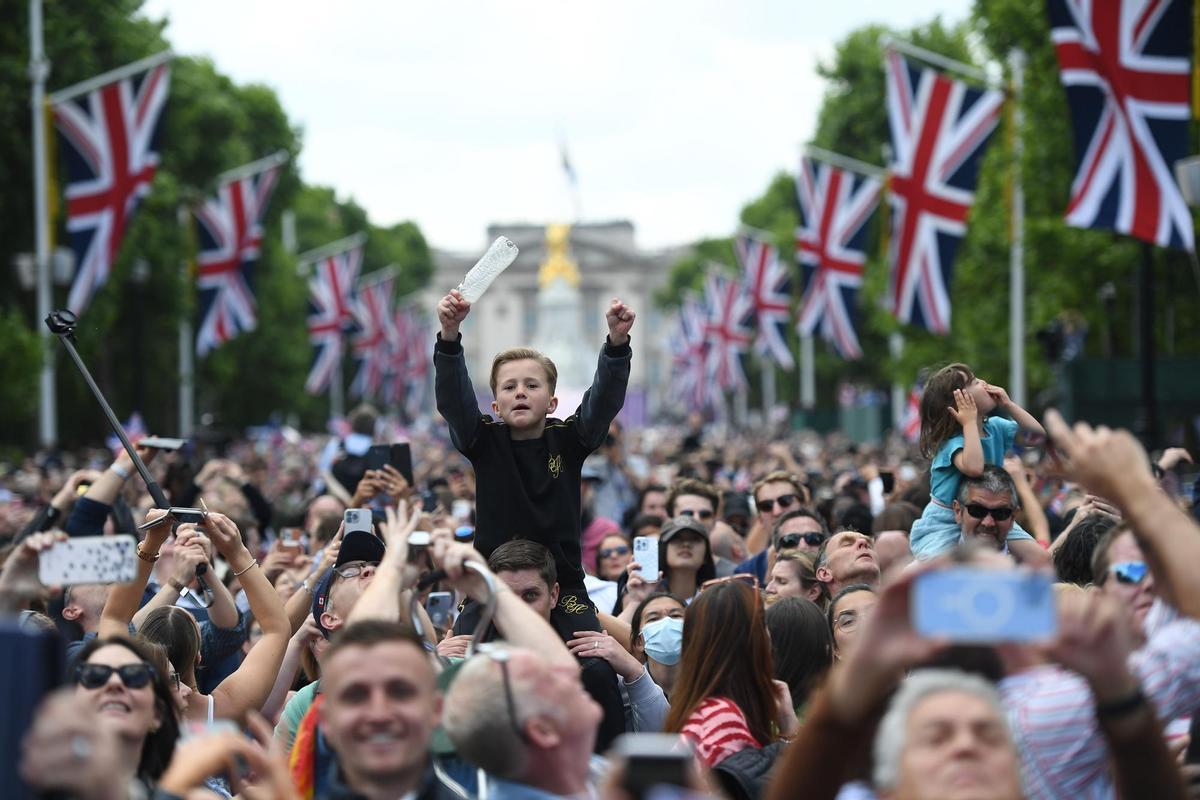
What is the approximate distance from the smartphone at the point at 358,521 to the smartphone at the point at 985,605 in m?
3.71

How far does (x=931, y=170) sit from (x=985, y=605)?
2113 centimetres

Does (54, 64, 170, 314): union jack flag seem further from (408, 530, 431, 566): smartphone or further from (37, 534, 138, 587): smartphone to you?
(37, 534, 138, 587): smartphone

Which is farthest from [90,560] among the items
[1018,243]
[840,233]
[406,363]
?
[406,363]

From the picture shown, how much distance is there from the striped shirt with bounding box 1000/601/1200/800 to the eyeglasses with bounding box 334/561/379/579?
2.87 m

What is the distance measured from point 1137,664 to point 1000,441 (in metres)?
3.46

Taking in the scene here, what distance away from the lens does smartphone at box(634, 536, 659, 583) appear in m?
7.64

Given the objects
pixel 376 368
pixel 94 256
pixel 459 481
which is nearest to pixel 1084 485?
pixel 459 481

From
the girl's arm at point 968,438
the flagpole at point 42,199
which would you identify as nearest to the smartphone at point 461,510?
the girl's arm at point 968,438

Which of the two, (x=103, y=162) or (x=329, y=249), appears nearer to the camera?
(x=103, y=162)

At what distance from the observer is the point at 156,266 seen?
1610 inches

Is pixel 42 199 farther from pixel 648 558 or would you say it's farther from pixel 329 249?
pixel 329 249

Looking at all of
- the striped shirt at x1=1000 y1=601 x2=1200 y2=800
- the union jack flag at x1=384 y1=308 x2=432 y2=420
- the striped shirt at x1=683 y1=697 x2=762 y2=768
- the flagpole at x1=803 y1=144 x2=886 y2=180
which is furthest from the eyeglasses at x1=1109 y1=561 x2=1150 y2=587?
the union jack flag at x1=384 y1=308 x2=432 y2=420

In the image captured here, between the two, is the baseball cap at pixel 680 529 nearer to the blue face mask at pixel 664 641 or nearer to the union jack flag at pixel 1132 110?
the blue face mask at pixel 664 641

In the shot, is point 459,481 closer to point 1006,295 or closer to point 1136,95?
point 1136,95
